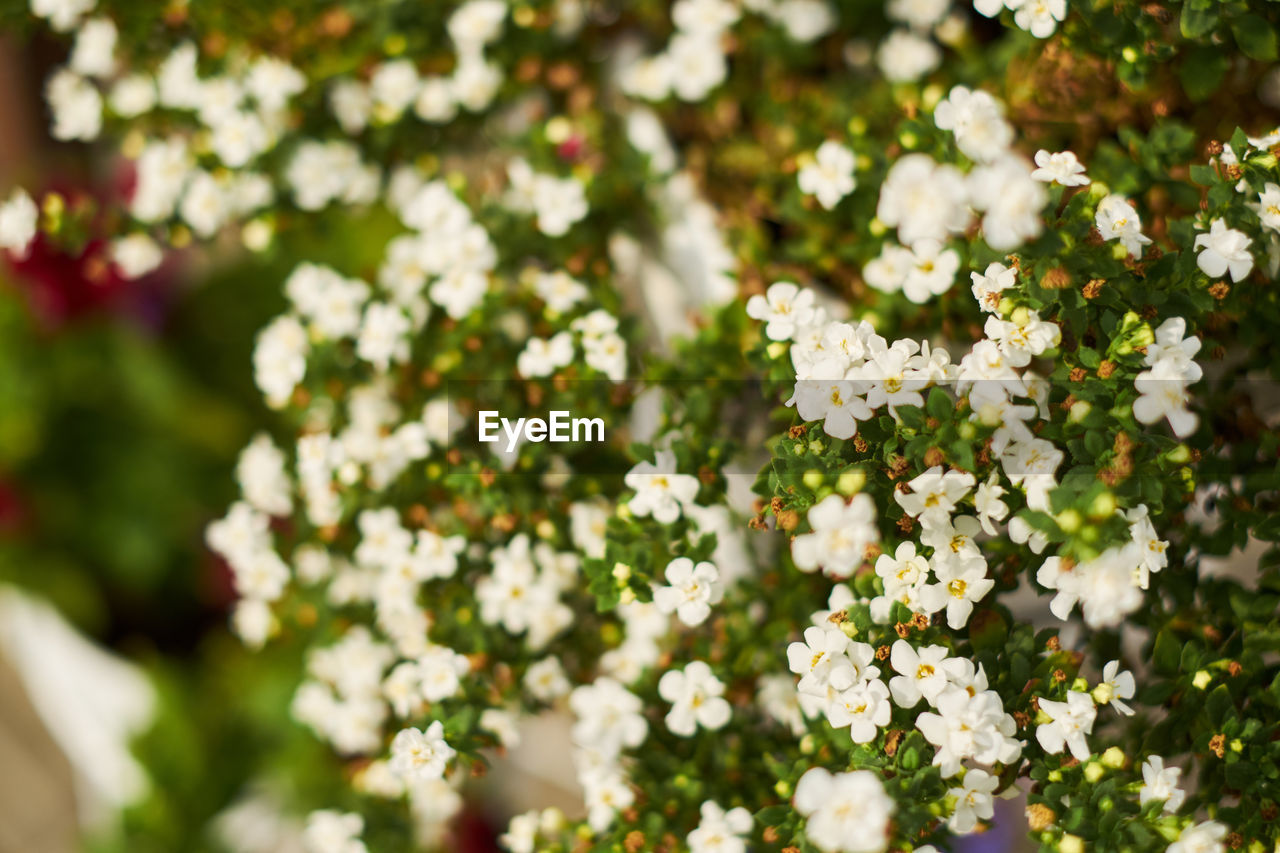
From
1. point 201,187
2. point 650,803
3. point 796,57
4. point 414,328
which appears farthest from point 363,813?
point 796,57

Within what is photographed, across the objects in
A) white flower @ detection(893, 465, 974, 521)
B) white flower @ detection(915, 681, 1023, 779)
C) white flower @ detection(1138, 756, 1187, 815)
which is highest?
white flower @ detection(893, 465, 974, 521)

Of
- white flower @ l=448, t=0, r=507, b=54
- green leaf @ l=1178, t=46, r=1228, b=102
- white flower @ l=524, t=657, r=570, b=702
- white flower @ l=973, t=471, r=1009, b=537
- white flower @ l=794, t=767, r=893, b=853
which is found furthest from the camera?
white flower @ l=448, t=0, r=507, b=54

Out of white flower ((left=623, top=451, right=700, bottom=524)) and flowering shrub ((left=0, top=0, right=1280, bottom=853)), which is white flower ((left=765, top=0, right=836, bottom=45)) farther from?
white flower ((left=623, top=451, right=700, bottom=524))

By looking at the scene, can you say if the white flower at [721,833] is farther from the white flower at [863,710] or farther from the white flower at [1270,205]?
the white flower at [1270,205]

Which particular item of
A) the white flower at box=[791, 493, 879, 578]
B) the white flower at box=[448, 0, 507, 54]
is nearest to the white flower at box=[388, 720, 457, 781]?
the white flower at box=[791, 493, 879, 578]

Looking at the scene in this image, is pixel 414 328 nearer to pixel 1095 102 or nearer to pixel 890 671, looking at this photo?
pixel 890 671

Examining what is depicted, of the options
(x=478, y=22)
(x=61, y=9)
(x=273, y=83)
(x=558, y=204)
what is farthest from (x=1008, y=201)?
(x=61, y=9)
